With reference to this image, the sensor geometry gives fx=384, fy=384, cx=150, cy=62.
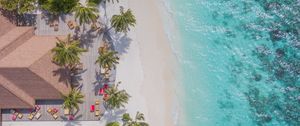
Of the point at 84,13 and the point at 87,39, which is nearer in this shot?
the point at 84,13

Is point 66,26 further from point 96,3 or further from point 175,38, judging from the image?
point 175,38

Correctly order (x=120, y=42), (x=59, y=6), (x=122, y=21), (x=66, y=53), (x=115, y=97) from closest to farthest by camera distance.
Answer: (x=66, y=53) → (x=115, y=97) → (x=122, y=21) → (x=59, y=6) → (x=120, y=42)

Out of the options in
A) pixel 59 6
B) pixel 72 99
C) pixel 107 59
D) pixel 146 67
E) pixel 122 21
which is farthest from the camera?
pixel 146 67

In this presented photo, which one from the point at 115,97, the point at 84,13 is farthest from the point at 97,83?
the point at 84,13

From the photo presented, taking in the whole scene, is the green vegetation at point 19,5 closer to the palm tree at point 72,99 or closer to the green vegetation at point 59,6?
the green vegetation at point 59,6

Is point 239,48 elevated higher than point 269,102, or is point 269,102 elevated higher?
point 239,48

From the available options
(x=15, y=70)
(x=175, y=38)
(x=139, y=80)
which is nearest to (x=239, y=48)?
(x=175, y=38)

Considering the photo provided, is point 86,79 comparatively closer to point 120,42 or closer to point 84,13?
point 120,42
